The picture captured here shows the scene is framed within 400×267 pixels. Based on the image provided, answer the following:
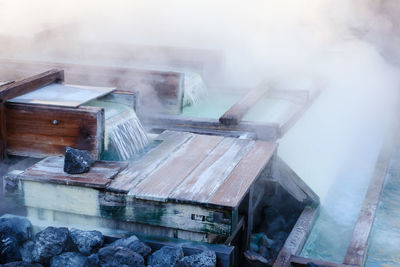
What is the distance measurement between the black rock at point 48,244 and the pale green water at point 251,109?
2262 millimetres

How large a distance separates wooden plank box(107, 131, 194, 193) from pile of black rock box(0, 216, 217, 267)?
12.6 inches

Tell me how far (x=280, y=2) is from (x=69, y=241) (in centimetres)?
597

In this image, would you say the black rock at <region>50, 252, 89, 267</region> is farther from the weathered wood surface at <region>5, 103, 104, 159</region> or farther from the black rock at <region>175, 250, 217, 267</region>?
the weathered wood surface at <region>5, 103, 104, 159</region>

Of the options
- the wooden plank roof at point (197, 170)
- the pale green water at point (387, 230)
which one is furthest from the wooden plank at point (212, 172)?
the pale green water at point (387, 230)

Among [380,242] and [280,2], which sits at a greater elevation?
[280,2]

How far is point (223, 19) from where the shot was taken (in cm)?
802

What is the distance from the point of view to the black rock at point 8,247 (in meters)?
3.12

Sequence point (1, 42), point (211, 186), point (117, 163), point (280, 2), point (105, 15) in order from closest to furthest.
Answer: point (211, 186), point (117, 163), point (1, 42), point (105, 15), point (280, 2)

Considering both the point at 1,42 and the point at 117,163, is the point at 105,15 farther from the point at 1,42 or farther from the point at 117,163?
the point at 117,163

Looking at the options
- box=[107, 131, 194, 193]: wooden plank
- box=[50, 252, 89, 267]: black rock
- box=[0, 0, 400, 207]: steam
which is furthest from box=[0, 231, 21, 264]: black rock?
box=[0, 0, 400, 207]: steam

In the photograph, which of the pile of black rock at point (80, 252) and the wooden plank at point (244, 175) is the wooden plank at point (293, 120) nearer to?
the wooden plank at point (244, 175)

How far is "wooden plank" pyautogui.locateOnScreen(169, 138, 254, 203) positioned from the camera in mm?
3309

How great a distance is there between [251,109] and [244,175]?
6.31 feet

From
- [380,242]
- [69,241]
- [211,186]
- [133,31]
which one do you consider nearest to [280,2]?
[133,31]
